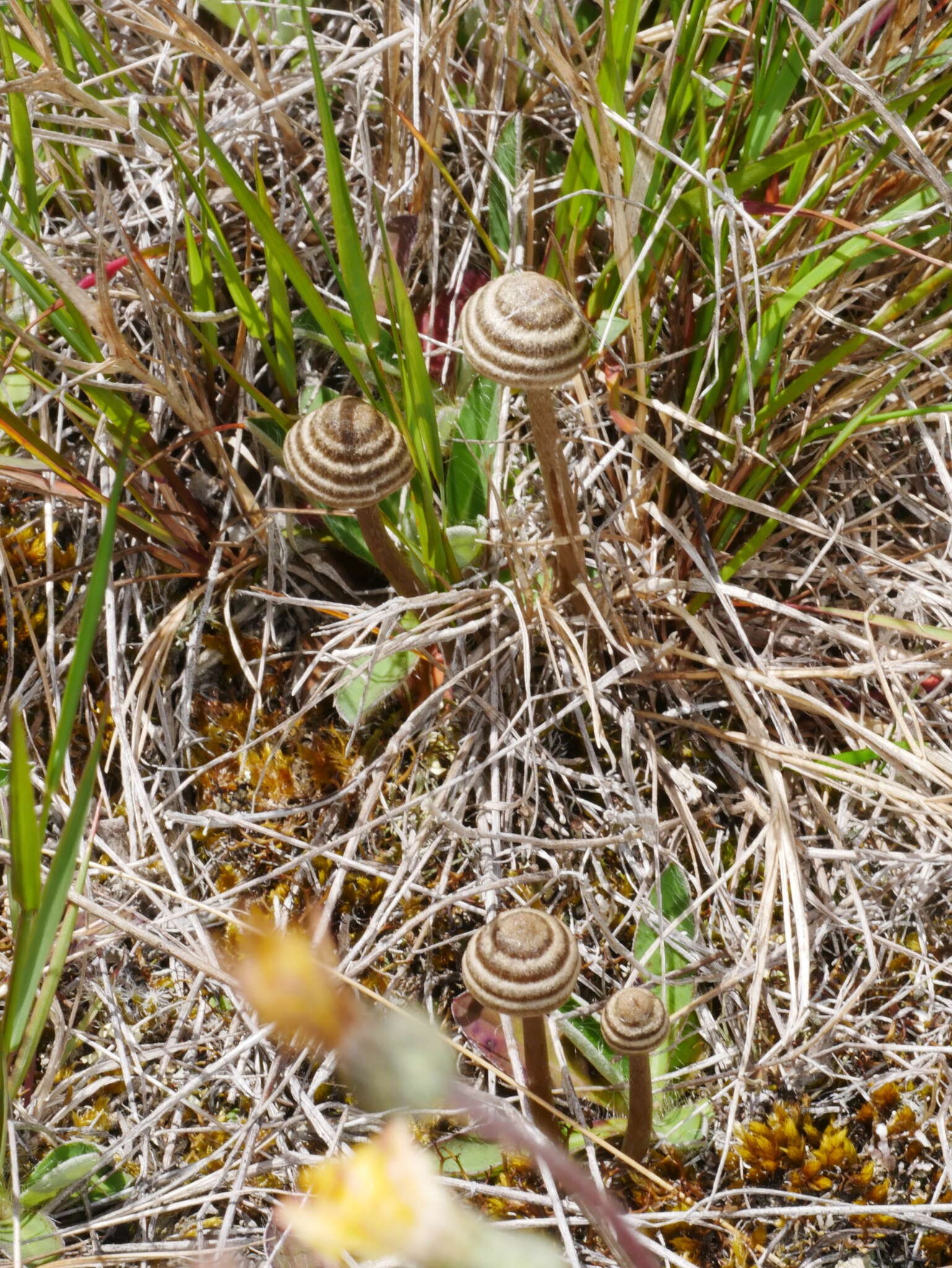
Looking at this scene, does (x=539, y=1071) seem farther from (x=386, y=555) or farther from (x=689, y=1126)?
(x=386, y=555)

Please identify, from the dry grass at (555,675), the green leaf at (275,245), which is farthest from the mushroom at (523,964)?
the green leaf at (275,245)

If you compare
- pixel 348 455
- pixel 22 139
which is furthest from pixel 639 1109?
pixel 22 139

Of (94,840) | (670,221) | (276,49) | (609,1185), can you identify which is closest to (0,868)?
(94,840)

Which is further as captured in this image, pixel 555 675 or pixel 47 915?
pixel 555 675

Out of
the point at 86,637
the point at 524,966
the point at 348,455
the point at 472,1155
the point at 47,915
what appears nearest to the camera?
the point at 86,637

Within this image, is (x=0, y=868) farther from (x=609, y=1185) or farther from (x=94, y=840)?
(x=609, y=1185)

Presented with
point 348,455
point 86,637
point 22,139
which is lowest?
point 348,455

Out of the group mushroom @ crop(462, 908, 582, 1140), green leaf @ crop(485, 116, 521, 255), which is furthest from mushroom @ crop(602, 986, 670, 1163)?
green leaf @ crop(485, 116, 521, 255)

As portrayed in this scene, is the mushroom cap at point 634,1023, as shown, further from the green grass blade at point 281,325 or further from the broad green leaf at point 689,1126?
the green grass blade at point 281,325
